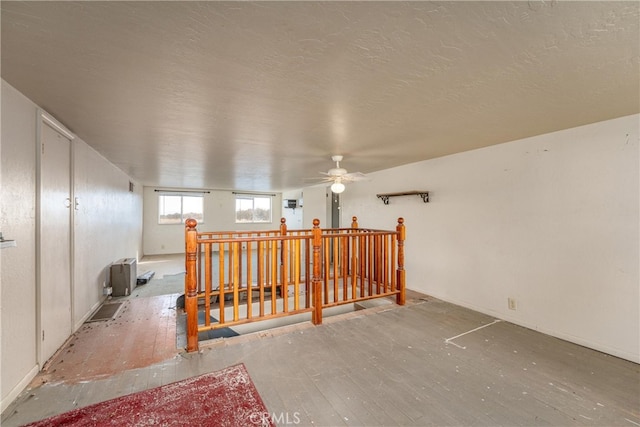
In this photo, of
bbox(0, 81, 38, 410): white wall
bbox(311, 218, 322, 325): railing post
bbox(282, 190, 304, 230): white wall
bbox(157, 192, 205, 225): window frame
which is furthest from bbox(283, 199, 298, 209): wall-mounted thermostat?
bbox(0, 81, 38, 410): white wall

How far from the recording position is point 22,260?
1.78 meters

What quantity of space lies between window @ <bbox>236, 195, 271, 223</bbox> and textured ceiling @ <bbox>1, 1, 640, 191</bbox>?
644 cm

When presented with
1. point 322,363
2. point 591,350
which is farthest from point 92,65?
point 591,350

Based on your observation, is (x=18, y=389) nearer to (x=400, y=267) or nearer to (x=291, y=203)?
(x=400, y=267)

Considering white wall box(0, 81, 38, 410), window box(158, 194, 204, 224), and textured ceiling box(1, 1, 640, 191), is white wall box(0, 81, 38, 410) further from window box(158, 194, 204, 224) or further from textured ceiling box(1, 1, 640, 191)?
window box(158, 194, 204, 224)

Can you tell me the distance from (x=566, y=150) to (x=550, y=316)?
170 cm

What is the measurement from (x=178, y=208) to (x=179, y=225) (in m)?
0.55

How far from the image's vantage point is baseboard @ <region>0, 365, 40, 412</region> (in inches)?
62.4

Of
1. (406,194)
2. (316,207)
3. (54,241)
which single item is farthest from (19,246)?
(316,207)

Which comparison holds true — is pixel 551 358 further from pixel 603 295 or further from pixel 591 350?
pixel 603 295

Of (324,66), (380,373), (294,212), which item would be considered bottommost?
(380,373)

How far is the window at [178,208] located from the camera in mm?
7880

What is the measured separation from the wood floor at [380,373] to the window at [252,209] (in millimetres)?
6377

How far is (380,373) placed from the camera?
2008 mm
